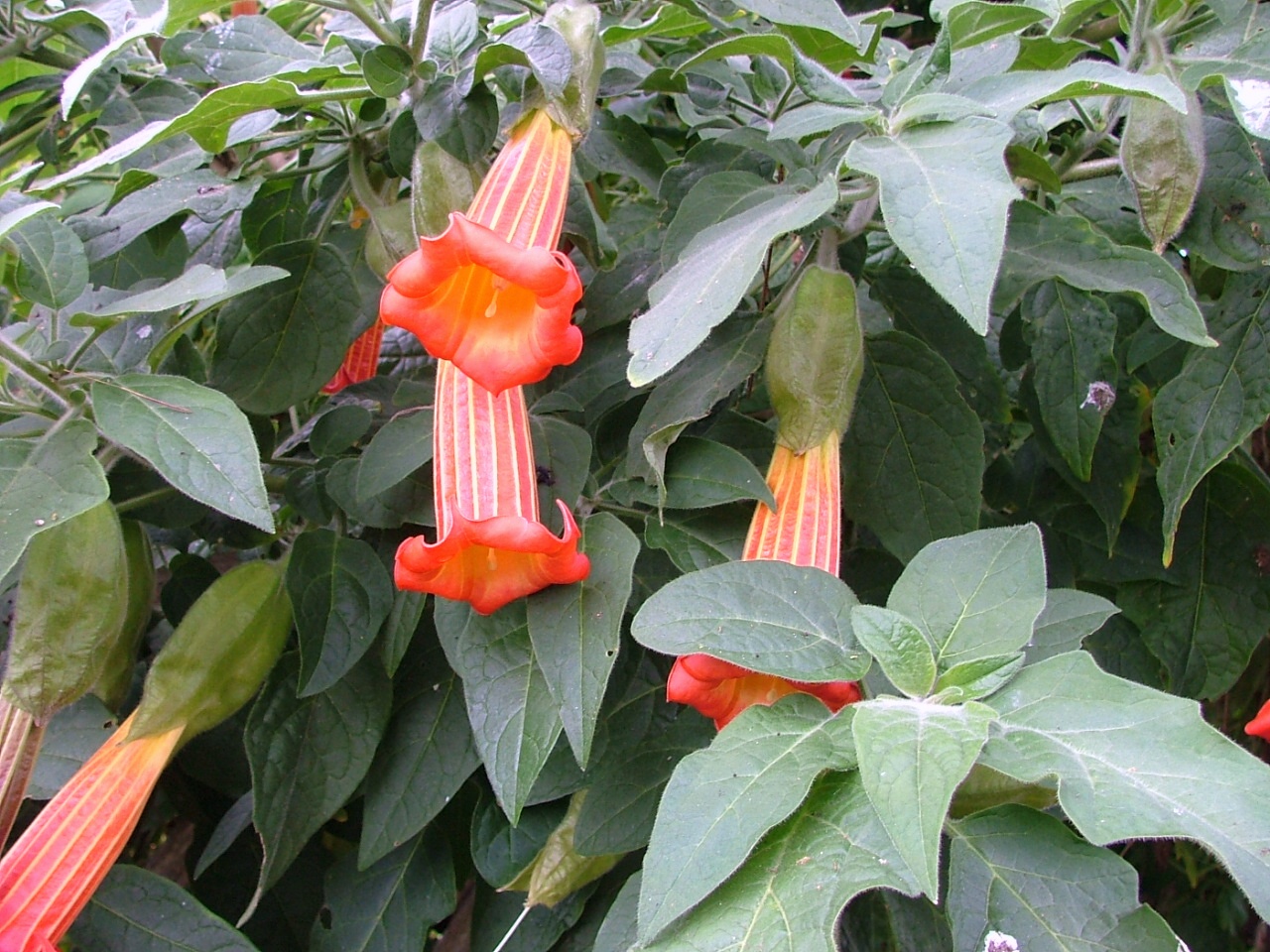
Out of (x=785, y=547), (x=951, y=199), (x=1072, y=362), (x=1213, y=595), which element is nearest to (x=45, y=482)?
(x=785, y=547)

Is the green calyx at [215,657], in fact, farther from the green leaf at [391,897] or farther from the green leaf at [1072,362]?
the green leaf at [1072,362]

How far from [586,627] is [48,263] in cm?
59

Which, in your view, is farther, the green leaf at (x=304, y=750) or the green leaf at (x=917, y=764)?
the green leaf at (x=304, y=750)

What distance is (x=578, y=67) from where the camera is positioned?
3.21ft

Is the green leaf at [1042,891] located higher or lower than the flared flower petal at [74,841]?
higher

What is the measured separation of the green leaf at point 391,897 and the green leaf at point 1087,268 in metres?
0.83

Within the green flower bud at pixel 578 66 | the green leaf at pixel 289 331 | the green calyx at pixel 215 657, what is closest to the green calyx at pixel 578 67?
the green flower bud at pixel 578 66

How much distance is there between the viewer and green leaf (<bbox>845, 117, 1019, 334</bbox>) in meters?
0.65

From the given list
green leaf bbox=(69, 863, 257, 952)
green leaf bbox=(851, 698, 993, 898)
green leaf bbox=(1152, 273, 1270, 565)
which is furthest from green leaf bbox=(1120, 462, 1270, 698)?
green leaf bbox=(69, 863, 257, 952)

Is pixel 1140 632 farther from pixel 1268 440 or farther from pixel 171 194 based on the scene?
pixel 171 194

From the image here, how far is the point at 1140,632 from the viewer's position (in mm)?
1263

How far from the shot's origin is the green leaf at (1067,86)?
2.52 feet

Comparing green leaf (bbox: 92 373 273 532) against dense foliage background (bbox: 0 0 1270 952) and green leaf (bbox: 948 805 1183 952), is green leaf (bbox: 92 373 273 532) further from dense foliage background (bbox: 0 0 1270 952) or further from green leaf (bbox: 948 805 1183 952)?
green leaf (bbox: 948 805 1183 952)

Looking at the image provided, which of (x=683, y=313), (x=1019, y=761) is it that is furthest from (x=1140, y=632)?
(x=683, y=313)
